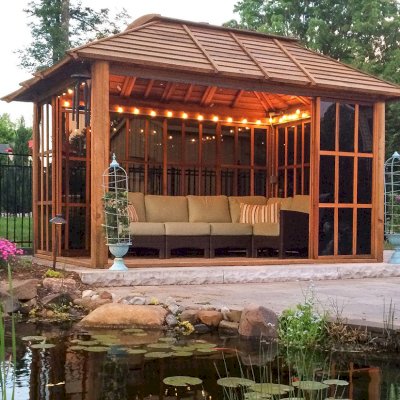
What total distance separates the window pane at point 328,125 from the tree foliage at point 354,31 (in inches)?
398

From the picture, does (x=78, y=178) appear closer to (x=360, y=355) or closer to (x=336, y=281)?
(x=336, y=281)

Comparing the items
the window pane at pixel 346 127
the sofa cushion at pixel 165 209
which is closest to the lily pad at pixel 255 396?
the window pane at pixel 346 127

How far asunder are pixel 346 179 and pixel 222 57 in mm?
2713

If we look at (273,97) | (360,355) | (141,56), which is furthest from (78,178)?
(360,355)

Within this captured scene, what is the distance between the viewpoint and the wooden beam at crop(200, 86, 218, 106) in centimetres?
1159

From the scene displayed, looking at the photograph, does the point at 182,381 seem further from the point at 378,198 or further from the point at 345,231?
the point at 378,198

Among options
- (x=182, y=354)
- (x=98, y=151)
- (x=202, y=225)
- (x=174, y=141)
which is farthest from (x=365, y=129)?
(x=182, y=354)

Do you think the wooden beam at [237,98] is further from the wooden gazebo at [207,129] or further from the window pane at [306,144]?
the window pane at [306,144]

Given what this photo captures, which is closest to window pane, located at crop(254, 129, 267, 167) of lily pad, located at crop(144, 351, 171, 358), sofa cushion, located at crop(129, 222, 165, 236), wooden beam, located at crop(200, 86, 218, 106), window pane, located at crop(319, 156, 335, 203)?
wooden beam, located at crop(200, 86, 218, 106)

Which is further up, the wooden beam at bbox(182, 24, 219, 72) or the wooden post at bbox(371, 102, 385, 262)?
the wooden beam at bbox(182, 24, 219, 72)

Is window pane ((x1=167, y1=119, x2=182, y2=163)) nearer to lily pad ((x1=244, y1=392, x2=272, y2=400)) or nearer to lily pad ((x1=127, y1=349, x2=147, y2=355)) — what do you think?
lily pad ((x1=127, y1=349, x2=147, y2=355))

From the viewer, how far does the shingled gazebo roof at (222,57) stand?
8562 mm

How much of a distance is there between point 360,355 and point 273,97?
7.78 m

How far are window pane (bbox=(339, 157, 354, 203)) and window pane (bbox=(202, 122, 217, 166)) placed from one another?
2.73 m
